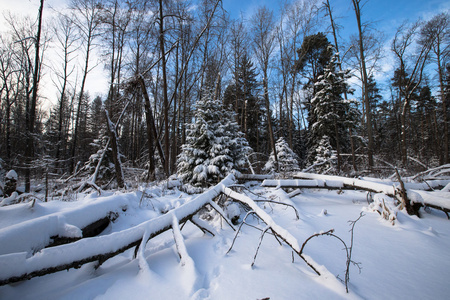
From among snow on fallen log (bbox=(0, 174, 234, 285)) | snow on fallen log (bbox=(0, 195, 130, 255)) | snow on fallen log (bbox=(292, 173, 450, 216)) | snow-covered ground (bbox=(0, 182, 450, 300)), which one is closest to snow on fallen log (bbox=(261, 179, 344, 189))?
snow on fallen log (bbox=(292, 173, 450, 216))

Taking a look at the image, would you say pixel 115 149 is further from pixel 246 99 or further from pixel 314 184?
pixel 246 99

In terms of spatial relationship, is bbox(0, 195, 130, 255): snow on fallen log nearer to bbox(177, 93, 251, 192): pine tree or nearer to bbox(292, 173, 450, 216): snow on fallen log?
bbox(177, 93, 251, 192): pine tree

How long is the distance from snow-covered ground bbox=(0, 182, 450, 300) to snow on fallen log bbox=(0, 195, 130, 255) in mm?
16

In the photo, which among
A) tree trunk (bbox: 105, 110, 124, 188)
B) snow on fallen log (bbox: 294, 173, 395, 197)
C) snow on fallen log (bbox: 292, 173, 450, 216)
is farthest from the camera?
tree trunk (bbox: 105, 110, 124, 188)

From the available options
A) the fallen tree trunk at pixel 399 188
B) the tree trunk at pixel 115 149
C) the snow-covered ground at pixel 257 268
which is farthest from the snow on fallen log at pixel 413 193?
the tree trunk at pixel 115 149

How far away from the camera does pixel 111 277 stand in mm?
1538

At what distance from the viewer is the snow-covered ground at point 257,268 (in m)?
1.34

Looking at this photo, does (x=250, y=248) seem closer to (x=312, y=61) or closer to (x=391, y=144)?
(x=312, y=61)

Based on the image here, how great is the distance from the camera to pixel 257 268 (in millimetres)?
1677

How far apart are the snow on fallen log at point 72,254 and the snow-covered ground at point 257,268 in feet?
0.67

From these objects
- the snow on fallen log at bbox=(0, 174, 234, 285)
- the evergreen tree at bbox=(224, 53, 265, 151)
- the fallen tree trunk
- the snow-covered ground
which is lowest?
the snow-covered ground

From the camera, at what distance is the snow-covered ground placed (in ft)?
4.38

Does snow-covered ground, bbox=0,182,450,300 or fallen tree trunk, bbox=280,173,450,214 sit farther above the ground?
fallen tree trunk, bbox=280,173,450,214

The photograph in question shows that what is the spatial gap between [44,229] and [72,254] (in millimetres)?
613
